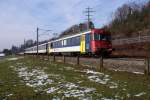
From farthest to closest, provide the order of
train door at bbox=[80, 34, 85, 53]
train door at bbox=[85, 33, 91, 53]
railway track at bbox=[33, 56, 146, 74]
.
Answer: train door at bbox=[80, 34, 85, 53], train door at bbox=[85, 33, 91, 53], railway track at bbox=[33, 56, 146, 74]

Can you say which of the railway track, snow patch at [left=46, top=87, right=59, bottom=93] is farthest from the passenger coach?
snow patch at [left=46, top=87, right=59, bottom=93]

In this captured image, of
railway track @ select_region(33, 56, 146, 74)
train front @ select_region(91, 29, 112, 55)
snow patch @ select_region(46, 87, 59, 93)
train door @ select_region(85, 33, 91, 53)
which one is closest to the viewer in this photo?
snow patch @ select_region(46, 87, 59, 93)

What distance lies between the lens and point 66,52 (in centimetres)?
4216

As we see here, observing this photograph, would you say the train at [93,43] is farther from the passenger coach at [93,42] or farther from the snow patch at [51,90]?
the snow patch at [51,90]

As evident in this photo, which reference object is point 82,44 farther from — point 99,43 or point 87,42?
point 99,43

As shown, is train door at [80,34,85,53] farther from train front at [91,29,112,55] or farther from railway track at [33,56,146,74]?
railway track at [33,56,146,74]

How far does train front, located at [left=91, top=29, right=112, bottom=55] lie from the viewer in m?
31.3

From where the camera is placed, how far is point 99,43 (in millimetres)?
31516

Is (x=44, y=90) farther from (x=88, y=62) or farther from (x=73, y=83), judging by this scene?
(x=88, y=62)

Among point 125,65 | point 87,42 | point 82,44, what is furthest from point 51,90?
point 82,44

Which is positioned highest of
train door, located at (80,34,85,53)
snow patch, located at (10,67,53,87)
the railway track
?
train door, located at (80,34,85,53)

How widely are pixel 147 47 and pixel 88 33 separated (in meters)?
8.91

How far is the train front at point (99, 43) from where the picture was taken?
31.3 metres

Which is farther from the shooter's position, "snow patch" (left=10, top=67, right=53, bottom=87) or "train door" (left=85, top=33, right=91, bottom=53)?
"train door" (left=85, top=33, right=91, bottom=53)
